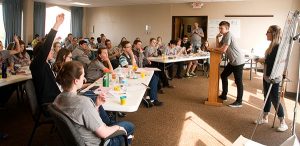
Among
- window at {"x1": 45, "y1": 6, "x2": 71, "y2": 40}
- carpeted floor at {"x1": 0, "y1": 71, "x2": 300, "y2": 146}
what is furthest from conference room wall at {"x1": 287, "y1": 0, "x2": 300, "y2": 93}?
window at {"x1": 45, "y1": 6, "x2": 71, "y2": 40}

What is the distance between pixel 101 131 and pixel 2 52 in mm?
3713

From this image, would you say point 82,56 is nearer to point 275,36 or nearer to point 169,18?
point 275,36

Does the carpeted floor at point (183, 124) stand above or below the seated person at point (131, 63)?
below

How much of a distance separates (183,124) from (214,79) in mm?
1323

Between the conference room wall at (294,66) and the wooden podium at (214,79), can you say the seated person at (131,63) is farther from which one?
the conference room wall at (294,66)

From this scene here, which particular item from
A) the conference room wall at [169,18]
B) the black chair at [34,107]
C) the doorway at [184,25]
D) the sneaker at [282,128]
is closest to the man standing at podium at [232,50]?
the sneaker at [282,128]

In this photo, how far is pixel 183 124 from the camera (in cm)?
401

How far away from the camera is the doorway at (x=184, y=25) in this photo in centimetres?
1185

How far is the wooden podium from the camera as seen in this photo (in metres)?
4.84

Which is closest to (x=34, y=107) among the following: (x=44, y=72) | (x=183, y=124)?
(x=44, y=72)

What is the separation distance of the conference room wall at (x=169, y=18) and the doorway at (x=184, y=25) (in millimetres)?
249

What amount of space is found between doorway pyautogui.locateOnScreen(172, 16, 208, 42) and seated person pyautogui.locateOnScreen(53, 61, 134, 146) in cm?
999

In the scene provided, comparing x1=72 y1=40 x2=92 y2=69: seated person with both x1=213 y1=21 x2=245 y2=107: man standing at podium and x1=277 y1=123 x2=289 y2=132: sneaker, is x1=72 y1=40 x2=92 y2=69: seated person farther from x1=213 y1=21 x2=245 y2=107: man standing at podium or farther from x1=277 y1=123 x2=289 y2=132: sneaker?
x1=277 y1=123 x2=289 y2=132: sneaker

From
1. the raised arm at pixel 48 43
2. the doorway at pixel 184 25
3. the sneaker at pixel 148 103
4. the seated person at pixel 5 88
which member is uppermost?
the doorway at pixel 184 25
